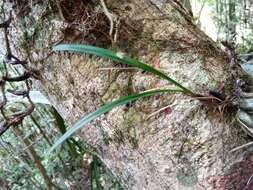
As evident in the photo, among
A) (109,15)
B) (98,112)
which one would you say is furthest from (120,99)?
(109,15)

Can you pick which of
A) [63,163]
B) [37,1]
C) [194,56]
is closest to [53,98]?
[37,1]

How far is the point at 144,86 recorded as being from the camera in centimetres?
63

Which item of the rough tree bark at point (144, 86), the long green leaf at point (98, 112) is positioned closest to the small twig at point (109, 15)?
the rough tree bark at point (144, 86)

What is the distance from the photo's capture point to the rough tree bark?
564mm

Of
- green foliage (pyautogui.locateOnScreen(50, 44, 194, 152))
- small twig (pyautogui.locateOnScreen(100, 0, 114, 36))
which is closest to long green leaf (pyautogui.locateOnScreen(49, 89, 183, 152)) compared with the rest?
green foliage (pyautogui.locateOnScreen(50, 44, 194, 152))

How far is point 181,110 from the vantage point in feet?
1.92

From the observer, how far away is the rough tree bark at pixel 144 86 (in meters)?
0.56

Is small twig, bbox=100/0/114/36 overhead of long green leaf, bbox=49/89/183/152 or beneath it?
overhead

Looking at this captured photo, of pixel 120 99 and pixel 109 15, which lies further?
pixel 109 15

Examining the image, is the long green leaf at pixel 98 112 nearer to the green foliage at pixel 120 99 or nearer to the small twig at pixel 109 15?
the green foliage at pixel 120 99

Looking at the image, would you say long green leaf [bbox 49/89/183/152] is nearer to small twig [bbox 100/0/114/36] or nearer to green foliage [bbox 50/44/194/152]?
green foliage [bbox 50/44/194/152]

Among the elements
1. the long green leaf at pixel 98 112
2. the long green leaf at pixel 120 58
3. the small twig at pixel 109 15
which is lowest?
the long green leaf at pixel 98 112

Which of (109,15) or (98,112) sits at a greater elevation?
(109,15)

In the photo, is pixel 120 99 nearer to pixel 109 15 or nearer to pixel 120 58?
pixel 120 58
